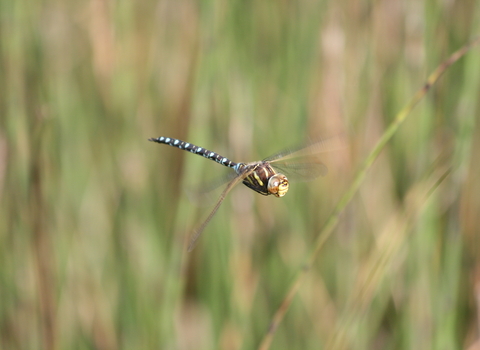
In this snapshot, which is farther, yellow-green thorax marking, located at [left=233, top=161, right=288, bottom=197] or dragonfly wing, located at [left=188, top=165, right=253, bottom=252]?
yellow-green thorax marking, located at [left=233, top=161, right=288, bottom=197]

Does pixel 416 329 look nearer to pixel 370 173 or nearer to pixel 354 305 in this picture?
pixel 354 305

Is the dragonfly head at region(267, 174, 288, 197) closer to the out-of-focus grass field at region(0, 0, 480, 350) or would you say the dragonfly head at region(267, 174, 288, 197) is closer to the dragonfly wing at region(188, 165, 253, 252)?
the dragonfly wing at region(188, 165, 253, 252)

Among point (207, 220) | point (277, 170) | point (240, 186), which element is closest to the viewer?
point (207, 220)

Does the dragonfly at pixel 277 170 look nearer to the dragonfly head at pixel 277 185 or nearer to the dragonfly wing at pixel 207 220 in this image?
the dragonfly head at pixel 277 185

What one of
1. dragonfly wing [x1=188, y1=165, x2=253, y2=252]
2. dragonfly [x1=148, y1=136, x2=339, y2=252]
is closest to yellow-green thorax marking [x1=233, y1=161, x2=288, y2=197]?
dragonfly [x1=148, y1=136, x2=339, y2=252]

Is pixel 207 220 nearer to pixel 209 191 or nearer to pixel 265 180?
pixel 209 191

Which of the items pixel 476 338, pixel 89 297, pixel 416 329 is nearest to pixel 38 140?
pixel 89 297

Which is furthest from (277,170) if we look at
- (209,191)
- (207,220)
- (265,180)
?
(207,220)

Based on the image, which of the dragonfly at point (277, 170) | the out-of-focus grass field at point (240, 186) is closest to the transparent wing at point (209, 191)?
the dragonfly at point (277, 170)
